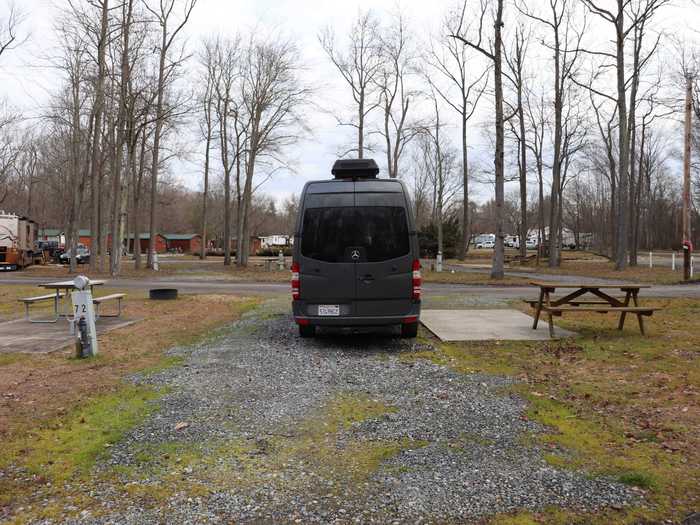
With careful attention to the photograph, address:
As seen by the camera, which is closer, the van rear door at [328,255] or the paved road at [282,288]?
the van rear door at [328,255]

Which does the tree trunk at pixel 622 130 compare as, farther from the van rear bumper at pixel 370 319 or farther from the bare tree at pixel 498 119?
the van rear bumper at pixel 370 319

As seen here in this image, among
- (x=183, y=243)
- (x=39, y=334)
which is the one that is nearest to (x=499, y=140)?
(x=39, y=334)

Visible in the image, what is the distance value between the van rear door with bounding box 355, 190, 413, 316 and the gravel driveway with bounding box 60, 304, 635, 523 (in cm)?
150

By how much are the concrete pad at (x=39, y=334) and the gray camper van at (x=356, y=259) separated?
380 cm

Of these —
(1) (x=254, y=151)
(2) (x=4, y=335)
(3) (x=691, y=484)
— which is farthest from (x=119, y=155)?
(3) (x=691, y=484)

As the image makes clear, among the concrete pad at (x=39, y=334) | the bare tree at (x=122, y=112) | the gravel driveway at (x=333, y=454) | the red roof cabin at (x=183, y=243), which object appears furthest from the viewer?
the red roof cabin at (x=183, y=243)

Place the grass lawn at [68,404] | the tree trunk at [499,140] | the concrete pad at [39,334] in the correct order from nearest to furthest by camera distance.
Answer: the grass lawn at [68,404] < the concrete pad at [39,334] < the tree trunk at [499,140]

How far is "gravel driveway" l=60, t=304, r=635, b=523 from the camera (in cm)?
305

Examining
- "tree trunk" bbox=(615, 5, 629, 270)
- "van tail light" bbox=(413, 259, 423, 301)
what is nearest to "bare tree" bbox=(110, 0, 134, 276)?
"van tail light" bbox=(413, 259, 423, 301)

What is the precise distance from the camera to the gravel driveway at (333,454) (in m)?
3.05

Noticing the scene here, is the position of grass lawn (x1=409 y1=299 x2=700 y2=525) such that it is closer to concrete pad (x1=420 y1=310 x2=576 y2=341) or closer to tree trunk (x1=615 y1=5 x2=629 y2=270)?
concrete pad (x1=420 y1=310 x2=576 y2=341)

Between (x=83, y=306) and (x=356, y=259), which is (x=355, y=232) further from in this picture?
(x=83, y=306)

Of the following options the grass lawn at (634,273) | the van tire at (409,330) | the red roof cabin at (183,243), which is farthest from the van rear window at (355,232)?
the red roof cabin at (183,243)

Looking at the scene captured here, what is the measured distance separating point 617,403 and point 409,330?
12.0ft
